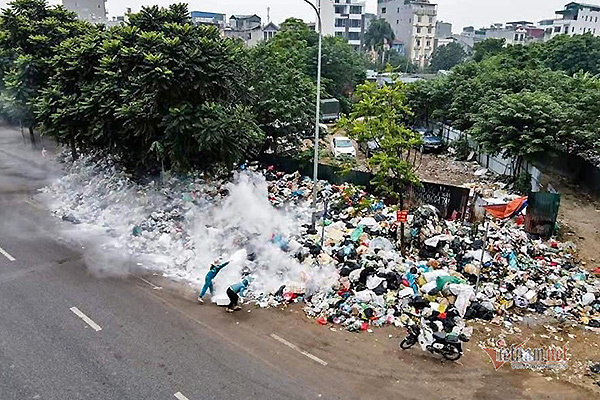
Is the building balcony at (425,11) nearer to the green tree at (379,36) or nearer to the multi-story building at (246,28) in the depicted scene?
the green tree at (379,36)

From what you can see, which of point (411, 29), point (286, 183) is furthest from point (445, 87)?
point (411, 29)

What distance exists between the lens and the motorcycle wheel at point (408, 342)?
8422 mm

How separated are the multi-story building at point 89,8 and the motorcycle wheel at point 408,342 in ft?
216

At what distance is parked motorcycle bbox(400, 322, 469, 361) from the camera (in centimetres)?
815

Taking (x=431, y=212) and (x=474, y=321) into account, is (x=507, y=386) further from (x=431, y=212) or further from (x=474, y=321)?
(x=431, y=212)

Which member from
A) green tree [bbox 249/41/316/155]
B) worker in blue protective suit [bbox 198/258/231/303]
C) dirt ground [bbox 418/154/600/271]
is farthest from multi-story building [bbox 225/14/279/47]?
worker in blue protective suit [bbox 198/258/231/303]

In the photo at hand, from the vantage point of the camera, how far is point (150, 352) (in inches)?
321

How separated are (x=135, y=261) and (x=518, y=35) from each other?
3559 inches

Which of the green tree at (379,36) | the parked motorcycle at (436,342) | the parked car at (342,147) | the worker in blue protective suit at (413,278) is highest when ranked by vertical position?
the green tree at (379,36)

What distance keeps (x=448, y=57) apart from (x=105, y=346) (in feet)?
214

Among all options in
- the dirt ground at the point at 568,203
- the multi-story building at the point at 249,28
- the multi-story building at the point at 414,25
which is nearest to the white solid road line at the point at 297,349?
the dirt ground at the point at 568,203

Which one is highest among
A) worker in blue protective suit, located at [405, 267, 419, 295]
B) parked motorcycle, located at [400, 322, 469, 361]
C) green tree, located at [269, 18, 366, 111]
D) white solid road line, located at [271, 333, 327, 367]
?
green tree, located at [269, 18, 366, 111]

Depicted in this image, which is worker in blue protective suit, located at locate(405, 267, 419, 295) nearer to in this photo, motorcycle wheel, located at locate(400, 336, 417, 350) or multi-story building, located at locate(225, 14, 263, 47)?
motorcycle wheel, located at locate(400, 336, 417, 350)

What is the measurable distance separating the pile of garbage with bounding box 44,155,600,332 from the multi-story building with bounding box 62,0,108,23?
57.0m
